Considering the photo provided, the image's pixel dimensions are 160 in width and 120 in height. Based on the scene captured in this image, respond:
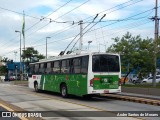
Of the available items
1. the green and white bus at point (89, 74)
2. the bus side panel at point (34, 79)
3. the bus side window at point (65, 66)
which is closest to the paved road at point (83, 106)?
the green and white bus at point (89, 74)

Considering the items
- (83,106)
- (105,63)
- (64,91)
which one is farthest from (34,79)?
(83,106)

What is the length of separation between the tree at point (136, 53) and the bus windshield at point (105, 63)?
8611 millimetres

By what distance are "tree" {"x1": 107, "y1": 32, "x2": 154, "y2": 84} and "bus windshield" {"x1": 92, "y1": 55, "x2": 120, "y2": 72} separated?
28.3 ft

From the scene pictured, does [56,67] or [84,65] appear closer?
[84,65]

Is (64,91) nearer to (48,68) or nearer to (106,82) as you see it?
(48,68)

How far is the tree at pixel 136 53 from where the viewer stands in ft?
98.1

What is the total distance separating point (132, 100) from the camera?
1992 cm

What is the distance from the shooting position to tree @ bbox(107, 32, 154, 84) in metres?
29.9

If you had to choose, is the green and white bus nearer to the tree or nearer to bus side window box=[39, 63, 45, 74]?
bus side window box=[39, 63, 45, 74]

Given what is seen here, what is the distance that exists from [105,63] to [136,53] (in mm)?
9237

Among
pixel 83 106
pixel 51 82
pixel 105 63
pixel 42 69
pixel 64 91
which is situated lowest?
pixel 83 106

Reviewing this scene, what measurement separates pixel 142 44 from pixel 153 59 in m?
1.59

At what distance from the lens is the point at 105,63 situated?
2105cm

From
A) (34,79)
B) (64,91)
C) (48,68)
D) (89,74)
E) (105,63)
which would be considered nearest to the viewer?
(89,74)
